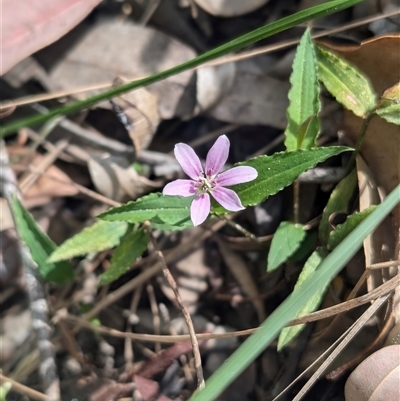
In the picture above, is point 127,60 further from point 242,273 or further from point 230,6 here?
point 242,273

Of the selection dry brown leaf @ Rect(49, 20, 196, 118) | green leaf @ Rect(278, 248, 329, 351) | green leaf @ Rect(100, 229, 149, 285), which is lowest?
green leaf @ Rect(278, 248, 329, 351)

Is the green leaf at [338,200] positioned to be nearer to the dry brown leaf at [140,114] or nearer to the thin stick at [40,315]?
the dry brown leaf at [140,114]

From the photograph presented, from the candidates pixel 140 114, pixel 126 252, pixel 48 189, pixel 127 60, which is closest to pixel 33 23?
pixel 127 60

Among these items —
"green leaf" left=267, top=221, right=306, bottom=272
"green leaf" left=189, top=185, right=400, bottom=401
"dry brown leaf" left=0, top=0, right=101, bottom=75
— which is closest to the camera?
"green leaf" left=189, top=185, right=400, bottom=401

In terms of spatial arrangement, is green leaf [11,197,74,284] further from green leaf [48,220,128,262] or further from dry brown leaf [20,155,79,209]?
dry brown leaf [20,155,79,209]

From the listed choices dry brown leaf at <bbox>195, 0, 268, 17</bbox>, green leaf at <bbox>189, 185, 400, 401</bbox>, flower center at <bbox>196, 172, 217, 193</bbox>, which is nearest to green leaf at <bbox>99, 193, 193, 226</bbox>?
flower center at <bbox>196, 172, 217, 193</bbox>

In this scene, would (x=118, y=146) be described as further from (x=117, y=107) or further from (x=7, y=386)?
(x=7, y=386)

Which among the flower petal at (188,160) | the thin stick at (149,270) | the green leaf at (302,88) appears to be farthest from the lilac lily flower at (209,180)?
the thin stick at (149,270)
